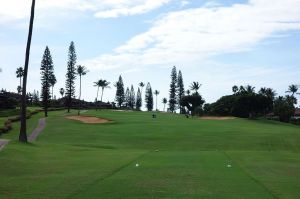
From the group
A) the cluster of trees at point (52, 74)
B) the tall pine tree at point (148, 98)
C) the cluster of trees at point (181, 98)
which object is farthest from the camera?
the tall pine tree at point (148, 98)

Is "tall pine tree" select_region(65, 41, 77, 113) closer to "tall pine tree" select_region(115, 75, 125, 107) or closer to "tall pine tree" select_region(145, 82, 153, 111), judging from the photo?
"tall pine tree" select_region(115, 75, 125, 107)

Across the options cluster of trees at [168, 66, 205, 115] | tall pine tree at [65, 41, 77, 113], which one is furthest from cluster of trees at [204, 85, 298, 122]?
tall pine tree at [65, 41, 77, 113]

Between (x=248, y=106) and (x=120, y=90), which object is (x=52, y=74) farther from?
(x=120, y=90)

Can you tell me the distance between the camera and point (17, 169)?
64.6ft

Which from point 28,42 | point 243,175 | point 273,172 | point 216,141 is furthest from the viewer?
point 216,141

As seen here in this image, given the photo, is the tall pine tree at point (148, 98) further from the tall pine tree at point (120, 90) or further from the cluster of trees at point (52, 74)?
the cluster of trees at point (52, 74)

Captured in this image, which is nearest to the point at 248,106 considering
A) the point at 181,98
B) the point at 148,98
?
the point at 181,98

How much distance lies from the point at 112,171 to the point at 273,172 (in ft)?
21.9

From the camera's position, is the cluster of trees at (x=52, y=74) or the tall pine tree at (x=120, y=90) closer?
the cluster of trees at (x=52, y=74)

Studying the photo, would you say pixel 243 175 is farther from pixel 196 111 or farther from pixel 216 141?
pixel 196 111

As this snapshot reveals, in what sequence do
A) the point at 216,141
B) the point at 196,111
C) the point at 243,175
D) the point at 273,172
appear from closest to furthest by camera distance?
the point at 243,175, the point at 273,172, the point at 216,141, the point at 196,111

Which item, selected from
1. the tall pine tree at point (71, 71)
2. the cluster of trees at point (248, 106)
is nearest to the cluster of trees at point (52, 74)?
the tall pine tree at point (71, 71)

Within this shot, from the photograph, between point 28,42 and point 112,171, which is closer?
point 112,171

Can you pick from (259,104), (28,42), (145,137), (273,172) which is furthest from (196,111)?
(273,172)
